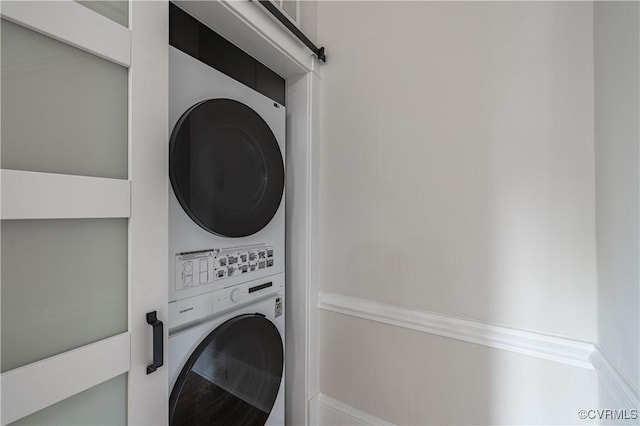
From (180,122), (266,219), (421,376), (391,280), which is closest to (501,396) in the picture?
(421,376)

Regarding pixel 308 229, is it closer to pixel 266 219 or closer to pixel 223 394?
pixel 266 219

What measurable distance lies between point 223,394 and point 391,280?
0.84 meters

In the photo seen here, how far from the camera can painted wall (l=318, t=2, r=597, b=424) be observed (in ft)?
3.25

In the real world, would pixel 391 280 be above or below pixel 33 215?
below

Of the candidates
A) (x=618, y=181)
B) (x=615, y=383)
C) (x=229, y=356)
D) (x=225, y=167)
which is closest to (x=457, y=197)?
(x=618, y=181)

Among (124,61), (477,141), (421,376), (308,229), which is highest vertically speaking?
(124,61)

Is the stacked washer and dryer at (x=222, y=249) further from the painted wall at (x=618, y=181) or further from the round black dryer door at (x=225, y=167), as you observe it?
the painted wall at (x=618, y=181)

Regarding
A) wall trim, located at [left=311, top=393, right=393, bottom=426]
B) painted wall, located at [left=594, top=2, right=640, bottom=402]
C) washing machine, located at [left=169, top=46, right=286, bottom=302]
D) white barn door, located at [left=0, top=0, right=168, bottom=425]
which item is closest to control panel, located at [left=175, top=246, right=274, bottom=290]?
washing machine, located at [left=169, top=46, right=286, bottom=302]

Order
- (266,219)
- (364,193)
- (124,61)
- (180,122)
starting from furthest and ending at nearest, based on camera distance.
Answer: (364,193) < (266,219) < (180,122) < (124,61)

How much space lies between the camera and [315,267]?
1507 millimetres

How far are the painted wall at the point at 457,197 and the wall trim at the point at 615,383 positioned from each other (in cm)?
7

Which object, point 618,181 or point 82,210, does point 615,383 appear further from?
point 82,210

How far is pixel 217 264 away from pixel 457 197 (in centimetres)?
100

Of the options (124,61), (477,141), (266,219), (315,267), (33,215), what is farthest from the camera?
(315,267)
